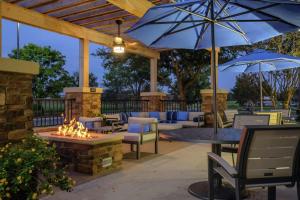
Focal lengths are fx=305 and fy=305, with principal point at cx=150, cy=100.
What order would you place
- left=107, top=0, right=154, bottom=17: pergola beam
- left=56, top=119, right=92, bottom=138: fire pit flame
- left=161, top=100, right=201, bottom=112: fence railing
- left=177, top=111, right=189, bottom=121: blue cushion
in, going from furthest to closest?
left=161, top=100, right=201, bottom=112: fence railing
left=177, top=111, right=189, bottom=121: blue cushion
left=107, top=0, right=154, bottom=17: pergola beam
left=56, top=119, right=92, bottom=138: fire pit flame

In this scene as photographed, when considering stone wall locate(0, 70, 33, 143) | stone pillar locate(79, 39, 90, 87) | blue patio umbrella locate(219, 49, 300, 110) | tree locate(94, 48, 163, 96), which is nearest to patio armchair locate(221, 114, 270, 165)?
blue patio umbrella locate(219, 49, 300, 110)

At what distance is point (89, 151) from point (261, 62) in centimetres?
458

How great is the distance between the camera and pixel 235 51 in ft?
45.1

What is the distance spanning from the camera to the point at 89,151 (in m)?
4.17

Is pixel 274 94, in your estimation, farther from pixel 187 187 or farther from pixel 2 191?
pixel 2 191

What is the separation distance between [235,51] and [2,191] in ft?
42.6

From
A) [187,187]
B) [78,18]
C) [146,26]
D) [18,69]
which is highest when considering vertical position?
[78,18]

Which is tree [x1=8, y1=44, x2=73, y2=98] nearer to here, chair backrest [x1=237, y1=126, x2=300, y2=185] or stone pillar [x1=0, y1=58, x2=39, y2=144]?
stone pillar [x1=0, y1=58, x2=39, y2=144]

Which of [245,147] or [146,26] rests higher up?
[146,26]

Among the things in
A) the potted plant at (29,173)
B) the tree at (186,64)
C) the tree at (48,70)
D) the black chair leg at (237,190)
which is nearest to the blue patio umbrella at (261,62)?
the black chair leg at (237,190)

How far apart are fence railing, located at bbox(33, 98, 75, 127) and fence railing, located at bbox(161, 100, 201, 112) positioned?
12.7 ft

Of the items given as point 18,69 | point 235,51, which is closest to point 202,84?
point 235,51

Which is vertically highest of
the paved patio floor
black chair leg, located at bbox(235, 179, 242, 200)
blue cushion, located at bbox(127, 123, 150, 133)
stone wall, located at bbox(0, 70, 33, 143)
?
stone wall, located at bbox(0, 70, 33, 143)

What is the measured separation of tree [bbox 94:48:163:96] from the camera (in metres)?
15.3
